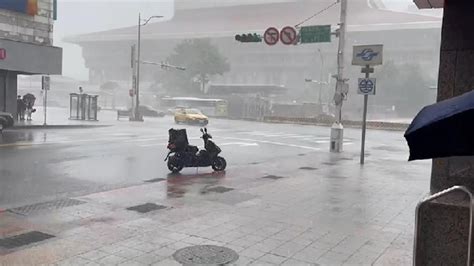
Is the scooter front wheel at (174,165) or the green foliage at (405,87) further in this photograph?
the green foliage at (405,87)

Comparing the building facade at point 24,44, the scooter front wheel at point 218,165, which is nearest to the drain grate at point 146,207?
the scooter front wheel at point 218,165

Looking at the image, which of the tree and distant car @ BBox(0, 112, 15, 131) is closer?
distant car @ BBox(0, 112, 15, 131)

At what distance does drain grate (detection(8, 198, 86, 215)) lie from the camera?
7844 mm

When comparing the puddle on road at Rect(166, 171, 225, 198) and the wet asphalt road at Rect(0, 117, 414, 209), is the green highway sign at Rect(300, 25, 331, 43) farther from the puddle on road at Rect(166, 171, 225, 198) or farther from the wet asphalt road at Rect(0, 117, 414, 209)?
the puddle on road at Rect(166, 171, 225, 198)

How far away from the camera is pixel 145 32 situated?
105 meters

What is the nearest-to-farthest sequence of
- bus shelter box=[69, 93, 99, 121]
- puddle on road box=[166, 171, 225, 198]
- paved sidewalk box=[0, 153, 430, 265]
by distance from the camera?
1. paved sidewalk box=[0, 153, 430, 265]
2. puddle on road box=[166, 171, 225, 198]
3. bus shelter box=[69, 93, 99, 121]

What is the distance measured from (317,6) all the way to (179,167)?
308 feet

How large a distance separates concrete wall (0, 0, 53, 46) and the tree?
148 ft

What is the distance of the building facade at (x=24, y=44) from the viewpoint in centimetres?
2467

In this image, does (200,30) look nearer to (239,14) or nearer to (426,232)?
(239,14)

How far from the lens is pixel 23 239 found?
627 cm

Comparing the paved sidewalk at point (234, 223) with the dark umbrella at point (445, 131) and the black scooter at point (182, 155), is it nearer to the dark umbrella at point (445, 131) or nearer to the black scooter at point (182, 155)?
the black scooter at point (182, 155)

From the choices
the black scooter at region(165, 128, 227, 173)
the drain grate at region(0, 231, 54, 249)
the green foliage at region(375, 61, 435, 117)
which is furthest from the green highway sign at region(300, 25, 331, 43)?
the green foliage at region(375, 61, 435, 117)

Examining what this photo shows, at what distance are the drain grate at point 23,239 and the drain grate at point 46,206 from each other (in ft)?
4.51
